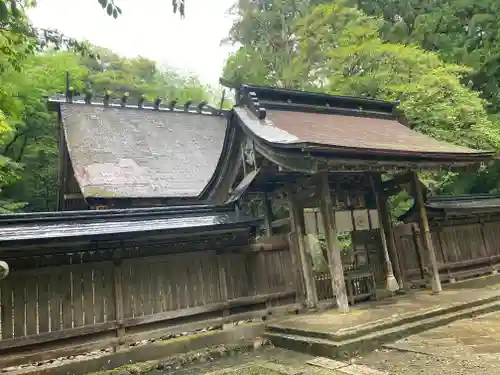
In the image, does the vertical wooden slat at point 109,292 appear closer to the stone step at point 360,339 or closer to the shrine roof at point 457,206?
the stone step at point 360,339

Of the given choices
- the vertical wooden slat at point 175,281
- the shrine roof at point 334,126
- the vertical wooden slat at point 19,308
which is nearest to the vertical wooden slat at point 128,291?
the vertical wooden slat at point 175,281

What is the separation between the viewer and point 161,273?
739 cm

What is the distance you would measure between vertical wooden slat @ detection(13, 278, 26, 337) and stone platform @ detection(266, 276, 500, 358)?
4.36 m

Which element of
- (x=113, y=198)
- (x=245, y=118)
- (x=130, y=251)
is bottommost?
(x=130, y=251)

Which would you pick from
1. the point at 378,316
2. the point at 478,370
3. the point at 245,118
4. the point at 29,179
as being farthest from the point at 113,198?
the point at 29,179

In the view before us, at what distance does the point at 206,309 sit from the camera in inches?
298

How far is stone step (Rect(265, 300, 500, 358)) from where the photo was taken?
5941 millimetres

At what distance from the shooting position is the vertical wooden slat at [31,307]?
243 inches

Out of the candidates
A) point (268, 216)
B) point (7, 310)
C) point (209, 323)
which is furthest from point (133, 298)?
point (268, 216)

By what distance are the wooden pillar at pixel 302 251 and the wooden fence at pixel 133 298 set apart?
308mm

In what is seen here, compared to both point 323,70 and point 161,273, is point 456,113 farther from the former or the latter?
point 161,273

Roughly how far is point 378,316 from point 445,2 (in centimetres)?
2179

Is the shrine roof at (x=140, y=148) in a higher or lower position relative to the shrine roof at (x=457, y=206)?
higher

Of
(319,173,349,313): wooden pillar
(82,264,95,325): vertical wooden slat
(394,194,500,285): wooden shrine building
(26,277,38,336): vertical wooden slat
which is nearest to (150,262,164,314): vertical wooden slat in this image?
(82,264,95,325): vertical wooden slat
